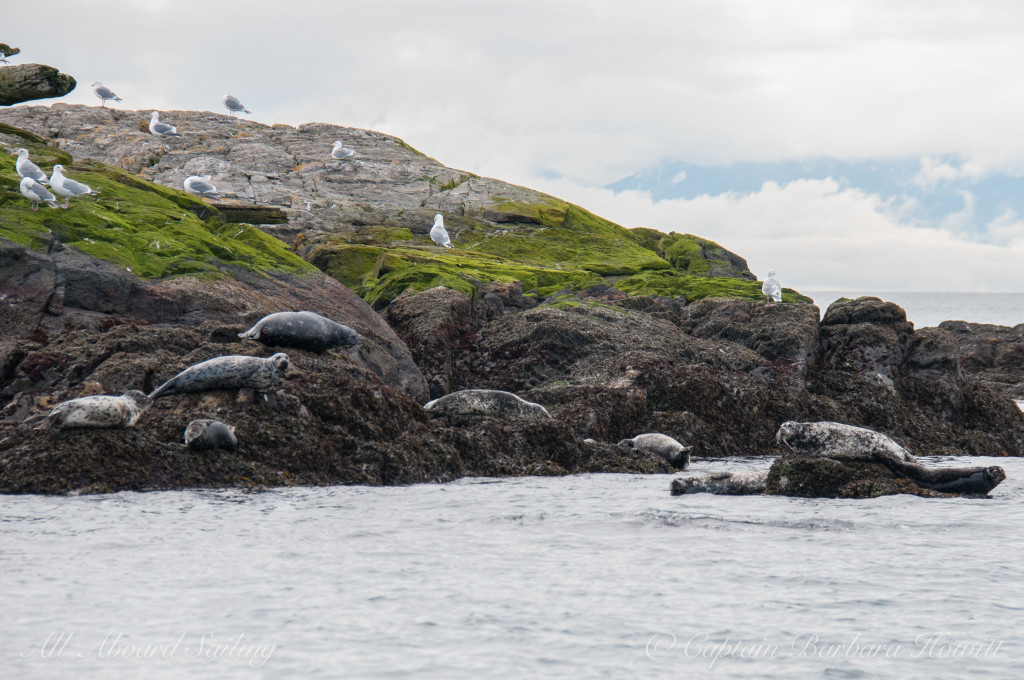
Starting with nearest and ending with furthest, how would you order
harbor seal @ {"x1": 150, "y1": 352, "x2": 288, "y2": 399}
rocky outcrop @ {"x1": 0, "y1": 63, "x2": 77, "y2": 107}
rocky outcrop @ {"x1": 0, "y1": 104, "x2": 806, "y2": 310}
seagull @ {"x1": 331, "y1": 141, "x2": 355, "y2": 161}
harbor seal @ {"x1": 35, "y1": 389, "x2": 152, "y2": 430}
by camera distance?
harbor seal @ {"x1": 35, "y1": 389, "x2": 152, "y2": 430}, harbor seal @ {"x1": 150, "y1": 352, "x2": 288, "y2": 399}, rocky outcrop @ {"x1": 0, "y1": 63, "x2": 77, "y2": 107}, rocky outcrop @ {"x1": 0, "y1": 104, "x2": 806, "y2": 310}, seagull @ {"x1": 331, "y1": 141, "x2": 355, "y2": 161}

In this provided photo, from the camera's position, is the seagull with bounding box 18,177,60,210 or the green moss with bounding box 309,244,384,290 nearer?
the seagull with bounding box 18,177,60,210

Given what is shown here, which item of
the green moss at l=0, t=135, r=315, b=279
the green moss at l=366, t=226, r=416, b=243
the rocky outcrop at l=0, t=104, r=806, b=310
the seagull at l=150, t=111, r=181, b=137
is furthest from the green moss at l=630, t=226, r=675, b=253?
the green moss at l=0, t=135, r=315, b=279

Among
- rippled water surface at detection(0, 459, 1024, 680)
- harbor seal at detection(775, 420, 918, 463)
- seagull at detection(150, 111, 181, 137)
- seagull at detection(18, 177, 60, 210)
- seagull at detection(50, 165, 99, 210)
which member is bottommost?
rippled water surface at detection(0, 459, 1024, 680)

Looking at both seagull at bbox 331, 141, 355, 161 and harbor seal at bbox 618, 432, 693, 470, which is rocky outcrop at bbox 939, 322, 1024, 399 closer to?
harbor seal at bbox 618, 432, 693, 470

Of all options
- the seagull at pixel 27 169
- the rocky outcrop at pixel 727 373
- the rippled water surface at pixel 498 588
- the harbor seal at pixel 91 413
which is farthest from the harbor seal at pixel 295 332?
the seagull at pixel 27 169

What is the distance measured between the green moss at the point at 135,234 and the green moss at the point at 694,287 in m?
9.32

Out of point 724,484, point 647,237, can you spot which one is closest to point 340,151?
point 647,237

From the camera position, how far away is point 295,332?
10.3m

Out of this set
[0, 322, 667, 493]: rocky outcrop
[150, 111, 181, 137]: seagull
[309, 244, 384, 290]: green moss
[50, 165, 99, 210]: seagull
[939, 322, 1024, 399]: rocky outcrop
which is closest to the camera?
[0, 322, 667, 493]: rocky outcrop

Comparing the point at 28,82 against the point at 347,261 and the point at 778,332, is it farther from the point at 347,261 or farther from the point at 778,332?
the point at 778,332

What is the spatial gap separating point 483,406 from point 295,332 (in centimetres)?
247

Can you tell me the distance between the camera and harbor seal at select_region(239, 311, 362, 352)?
33.5 feet

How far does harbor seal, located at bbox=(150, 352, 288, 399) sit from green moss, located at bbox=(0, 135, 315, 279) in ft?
13.4

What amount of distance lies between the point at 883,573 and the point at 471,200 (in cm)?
2852
